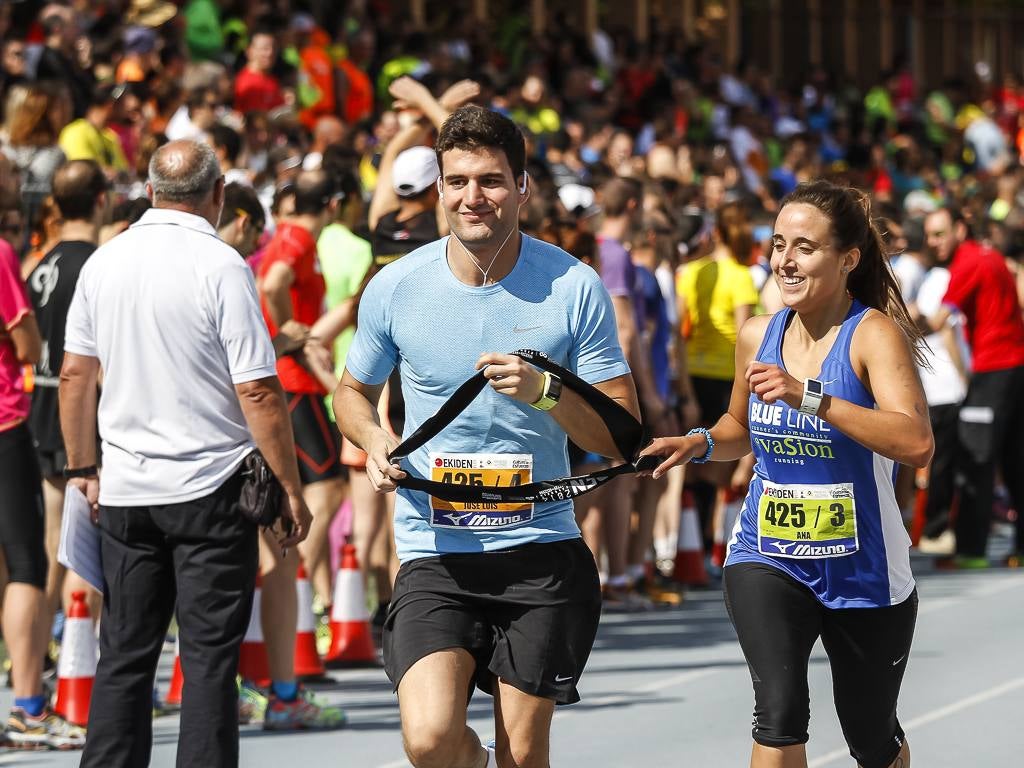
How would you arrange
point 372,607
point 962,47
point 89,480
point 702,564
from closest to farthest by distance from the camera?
point 89,480, point 372,607, point 702,564, point 962,47

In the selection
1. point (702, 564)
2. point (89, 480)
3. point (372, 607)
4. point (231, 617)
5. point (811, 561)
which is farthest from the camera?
point (702, 564)

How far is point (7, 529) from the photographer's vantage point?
7.18 metres

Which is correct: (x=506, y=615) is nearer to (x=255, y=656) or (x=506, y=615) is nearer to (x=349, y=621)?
(x=255, y=656)

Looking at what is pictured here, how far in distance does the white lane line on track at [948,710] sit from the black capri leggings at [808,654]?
1.89 m

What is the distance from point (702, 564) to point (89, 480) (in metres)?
6.25

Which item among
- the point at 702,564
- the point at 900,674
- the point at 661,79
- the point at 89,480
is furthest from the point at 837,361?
the point at 661,79

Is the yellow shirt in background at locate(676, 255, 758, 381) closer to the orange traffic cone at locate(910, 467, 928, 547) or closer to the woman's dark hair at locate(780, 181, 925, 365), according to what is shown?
the orange traffic cone at locate(910, 467, 928, 547)

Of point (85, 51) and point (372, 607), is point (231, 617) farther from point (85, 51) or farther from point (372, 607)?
point (85, 51)

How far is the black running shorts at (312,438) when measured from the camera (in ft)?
28.0

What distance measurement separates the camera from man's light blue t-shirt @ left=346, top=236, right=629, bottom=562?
4.84 metres

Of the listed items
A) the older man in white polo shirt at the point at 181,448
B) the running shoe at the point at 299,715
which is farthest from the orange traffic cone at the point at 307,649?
the older man in white polo shirt at the point at 181,448

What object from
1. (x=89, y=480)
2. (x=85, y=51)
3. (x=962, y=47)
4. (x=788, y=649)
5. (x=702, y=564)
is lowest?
(x=702, y=564)

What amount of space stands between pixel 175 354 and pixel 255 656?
2496 mm

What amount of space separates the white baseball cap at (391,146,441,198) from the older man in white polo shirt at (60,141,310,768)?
2569mm
